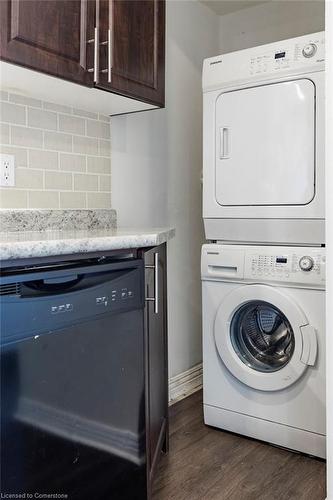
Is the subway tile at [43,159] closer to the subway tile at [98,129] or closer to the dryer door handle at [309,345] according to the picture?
the subway tile at [98,129]

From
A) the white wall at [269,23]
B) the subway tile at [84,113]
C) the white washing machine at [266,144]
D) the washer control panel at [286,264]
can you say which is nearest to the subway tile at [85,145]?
the subway tile at [84,113]

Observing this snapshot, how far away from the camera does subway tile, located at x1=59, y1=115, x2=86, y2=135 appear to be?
1946 millimetres

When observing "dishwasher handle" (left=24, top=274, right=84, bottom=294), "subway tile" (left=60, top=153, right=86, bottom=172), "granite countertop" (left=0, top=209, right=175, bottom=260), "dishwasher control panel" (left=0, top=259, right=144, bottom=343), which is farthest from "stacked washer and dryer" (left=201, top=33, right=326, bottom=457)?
"dishwasher handle" (left=24, top=274, right=84, bottom=294)

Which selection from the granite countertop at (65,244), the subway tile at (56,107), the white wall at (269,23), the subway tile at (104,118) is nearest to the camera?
the granite countertop at (65,244)

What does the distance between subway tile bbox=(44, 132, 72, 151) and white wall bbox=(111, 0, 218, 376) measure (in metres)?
0.30

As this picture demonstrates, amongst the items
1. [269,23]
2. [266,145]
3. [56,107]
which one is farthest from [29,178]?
[269,23]

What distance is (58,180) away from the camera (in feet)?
6.34

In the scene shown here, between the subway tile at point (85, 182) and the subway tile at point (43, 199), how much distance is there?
0.46 ft

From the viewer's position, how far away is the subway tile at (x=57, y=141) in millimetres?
1881

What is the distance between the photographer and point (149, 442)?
5.01 ft

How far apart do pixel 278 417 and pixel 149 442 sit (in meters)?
0.76

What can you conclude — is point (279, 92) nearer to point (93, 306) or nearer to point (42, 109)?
point (42, 109)

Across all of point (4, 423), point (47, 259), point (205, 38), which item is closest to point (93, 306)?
point (47, 259)

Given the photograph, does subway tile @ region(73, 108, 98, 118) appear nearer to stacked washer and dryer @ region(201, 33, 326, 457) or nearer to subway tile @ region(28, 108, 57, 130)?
subway tile @ region(28, 108, 57, 130)
